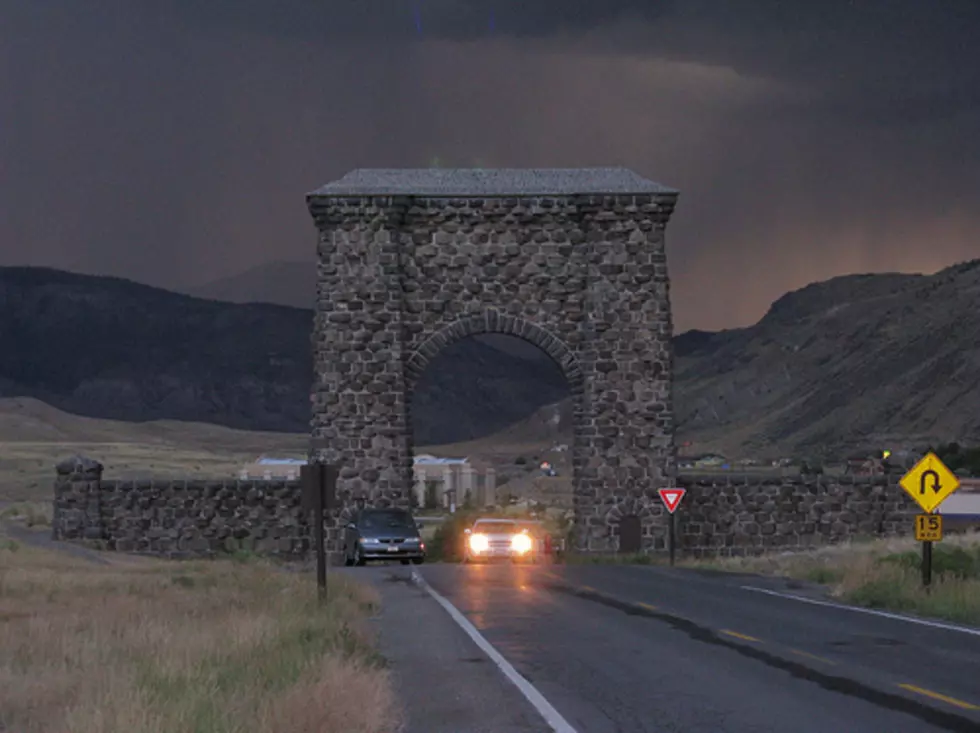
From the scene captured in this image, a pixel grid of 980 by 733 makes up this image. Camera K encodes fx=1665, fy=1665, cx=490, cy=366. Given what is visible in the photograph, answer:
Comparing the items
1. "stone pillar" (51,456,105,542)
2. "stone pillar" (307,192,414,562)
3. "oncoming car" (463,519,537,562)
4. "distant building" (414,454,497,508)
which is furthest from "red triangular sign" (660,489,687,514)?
"distant building" (414,454,497,508)

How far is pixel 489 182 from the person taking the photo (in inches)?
1847

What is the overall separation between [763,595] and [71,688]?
15.9 metres

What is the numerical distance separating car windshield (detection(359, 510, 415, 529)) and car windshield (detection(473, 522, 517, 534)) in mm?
1734

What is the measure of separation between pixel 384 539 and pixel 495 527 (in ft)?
9.34

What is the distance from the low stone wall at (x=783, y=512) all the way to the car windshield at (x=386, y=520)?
26.0ft

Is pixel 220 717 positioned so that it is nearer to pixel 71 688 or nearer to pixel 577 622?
pixel 71 688

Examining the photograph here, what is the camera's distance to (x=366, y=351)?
4588 cm

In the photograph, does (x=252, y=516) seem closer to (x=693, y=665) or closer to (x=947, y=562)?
(x=947, y=562)

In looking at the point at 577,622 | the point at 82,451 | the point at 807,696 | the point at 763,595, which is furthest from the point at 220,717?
the point at 82,451

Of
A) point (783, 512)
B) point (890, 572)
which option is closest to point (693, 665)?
point (890, 572)

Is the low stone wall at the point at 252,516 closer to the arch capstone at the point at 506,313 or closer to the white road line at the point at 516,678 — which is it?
the arch capstone at the point at 506,313

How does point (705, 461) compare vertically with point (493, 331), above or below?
above

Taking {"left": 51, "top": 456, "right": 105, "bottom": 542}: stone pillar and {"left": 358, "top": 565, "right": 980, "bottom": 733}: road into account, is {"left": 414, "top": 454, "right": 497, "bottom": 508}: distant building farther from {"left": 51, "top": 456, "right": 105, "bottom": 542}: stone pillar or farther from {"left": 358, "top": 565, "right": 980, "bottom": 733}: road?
{"left": 358, "top": 565, "right": 980, "bottom": 733}: road

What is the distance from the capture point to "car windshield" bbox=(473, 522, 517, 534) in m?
42.2
